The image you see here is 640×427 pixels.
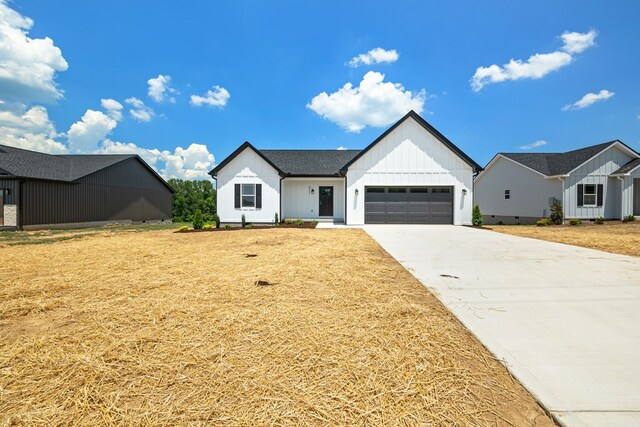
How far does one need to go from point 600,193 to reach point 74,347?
85.4 ft

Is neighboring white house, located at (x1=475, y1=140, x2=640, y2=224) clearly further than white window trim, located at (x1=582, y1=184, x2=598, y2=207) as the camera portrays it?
No

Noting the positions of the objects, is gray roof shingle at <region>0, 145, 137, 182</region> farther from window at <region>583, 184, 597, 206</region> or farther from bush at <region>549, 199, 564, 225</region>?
window at <region>583, 184, 597, 206</region>

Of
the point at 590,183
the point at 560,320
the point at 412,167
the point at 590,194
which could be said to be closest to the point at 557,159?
the point at 590,183

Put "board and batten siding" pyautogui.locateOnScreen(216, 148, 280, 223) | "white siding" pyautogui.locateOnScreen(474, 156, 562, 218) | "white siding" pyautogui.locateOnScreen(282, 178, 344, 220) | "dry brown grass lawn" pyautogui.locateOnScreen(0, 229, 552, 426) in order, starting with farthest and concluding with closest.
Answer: "white siding" pyautogui.locateOnScreen(474, 156, 562, 218) → "white siding" pyautogui.locateOnScreen(282, 178, 344, 220) → "board and batten siding" pyautogui.locateOnScreen(216, 148, 280, 223) → "dry brown grass lawn" pyautogui.locateOnScreen(0, 229, 552, 426)

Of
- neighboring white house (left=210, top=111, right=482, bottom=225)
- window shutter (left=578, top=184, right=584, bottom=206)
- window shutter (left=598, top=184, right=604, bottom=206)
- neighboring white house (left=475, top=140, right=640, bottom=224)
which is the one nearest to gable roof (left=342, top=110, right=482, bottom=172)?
neighboring white house (left=210, top=111, right=482, bottom=225)

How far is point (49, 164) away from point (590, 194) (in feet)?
118

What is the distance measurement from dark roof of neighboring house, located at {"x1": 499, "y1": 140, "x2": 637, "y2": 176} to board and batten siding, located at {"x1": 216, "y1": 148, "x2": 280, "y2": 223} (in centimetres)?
1864

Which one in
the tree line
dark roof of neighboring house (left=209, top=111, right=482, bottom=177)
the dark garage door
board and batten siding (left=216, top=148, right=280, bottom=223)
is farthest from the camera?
the tree line

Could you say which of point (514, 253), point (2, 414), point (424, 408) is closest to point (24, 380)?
point (2, 414)

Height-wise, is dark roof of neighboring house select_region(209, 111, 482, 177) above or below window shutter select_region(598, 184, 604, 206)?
above

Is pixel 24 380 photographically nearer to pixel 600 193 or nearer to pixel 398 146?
pixel 398 146

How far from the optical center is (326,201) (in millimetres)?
18828

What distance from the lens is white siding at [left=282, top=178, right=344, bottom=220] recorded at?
18656 millimetres

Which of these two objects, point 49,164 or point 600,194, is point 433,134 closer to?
point 600,194
